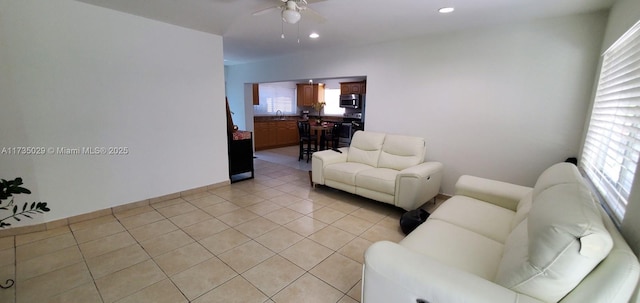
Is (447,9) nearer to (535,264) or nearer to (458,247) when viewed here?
(458,247)

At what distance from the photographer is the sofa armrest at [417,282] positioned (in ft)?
3.31

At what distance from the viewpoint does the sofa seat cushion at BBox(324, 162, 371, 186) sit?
138 inches

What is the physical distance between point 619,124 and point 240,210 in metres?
3.52

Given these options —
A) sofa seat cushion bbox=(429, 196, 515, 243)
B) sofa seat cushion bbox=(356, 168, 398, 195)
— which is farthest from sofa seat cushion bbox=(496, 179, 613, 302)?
sofa seat cushion bbox=(356, 168, 398, 195)

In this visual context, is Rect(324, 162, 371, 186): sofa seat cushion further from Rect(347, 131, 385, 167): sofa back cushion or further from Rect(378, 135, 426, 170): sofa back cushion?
Rect(378, 135, 426, 170): sofa back cushion

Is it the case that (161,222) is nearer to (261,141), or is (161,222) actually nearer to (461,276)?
(461,276)

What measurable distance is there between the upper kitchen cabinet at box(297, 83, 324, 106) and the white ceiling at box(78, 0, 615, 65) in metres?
4.28

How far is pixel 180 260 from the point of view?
7.16 feet

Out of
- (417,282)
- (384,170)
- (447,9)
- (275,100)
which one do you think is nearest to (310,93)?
(275,100)

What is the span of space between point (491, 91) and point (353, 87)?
14.1ft

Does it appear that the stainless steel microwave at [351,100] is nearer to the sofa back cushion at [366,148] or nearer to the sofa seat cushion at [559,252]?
the sofa back cushion at [366,148]

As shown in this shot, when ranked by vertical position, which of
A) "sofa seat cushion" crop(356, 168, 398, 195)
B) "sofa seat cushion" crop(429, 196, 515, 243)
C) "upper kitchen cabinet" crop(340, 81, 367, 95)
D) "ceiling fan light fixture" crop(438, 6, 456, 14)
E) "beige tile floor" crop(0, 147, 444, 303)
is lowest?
"beige tile floor" crop(0, 147, 444, 303)

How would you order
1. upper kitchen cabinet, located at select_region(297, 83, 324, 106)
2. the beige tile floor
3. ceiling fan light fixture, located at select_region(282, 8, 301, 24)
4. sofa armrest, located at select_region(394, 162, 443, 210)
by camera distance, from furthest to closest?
1. upper kitchen cabinet, located at select_region(297, 83, 324, 106)
2. sofa armrest, located at select_region(394, 162, 443, 210)
3. ceiling fan light fixture, located at select_region(282, 8, 301, 24)
4. the beige tile floor

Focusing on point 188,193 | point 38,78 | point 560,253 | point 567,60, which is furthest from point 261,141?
point 560,253
